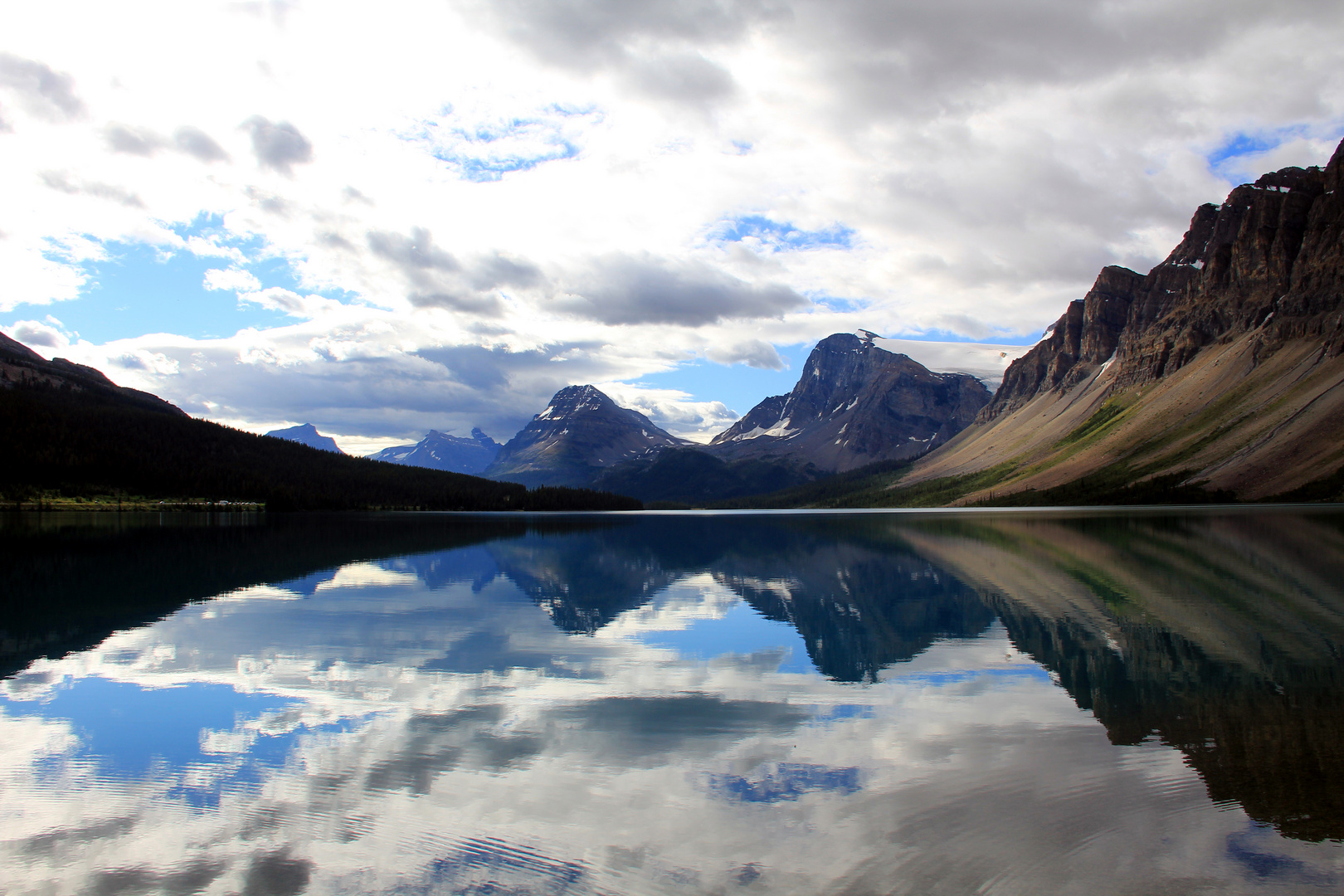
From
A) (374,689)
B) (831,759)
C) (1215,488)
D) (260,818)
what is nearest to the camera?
(260,818)

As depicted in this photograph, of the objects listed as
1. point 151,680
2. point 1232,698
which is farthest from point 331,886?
point 1232,698

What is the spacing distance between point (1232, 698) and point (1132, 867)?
37.0 feet

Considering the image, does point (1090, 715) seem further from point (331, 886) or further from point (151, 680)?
point (151, 680)

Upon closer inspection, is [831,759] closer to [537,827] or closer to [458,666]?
[537,827]

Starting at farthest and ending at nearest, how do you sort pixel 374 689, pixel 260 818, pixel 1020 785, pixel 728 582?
1. pixel 728 582
2. pixel 374 689
3. pixel 1020 785
4. pixel 260 818

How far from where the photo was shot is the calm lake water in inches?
436

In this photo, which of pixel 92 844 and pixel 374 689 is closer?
pixel 92 844

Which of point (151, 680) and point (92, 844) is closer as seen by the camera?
point (92, 844)

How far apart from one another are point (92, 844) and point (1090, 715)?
2018 centimetres

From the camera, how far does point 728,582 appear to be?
48.2 metres

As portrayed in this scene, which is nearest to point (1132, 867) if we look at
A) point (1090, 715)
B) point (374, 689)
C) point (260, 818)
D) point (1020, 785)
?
point (1020, 785)

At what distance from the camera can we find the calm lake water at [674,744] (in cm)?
1107

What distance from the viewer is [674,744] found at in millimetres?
16562

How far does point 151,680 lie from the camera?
857 inches
